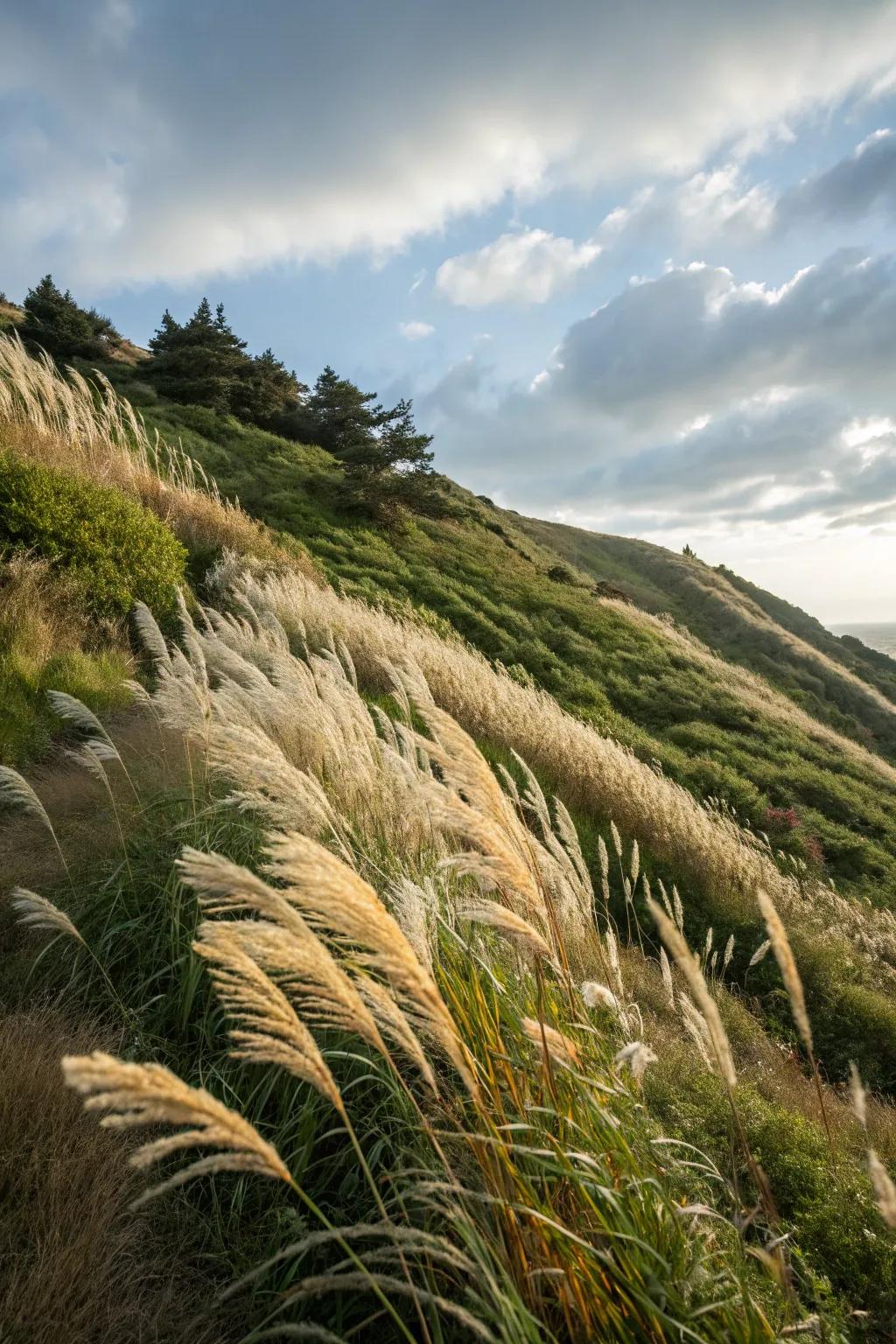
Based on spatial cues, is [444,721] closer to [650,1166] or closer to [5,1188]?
[650,1166]

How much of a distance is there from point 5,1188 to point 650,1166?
171 centimetres

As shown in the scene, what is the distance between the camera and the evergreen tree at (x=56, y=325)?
25.7 meters

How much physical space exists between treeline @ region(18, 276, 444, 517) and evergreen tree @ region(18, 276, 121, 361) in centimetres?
3

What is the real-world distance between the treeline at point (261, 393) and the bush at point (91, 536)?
1372cm

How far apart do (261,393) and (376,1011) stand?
30.5 meters

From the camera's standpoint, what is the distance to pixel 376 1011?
198 centimetres

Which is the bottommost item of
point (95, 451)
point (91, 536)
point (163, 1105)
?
point (163, 1105)

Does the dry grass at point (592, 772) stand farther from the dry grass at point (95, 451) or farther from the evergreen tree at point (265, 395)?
the evergreen tree at point (265, 395)

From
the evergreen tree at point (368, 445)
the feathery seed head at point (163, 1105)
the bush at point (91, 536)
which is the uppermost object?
the evergreen tree at point (368, 445)

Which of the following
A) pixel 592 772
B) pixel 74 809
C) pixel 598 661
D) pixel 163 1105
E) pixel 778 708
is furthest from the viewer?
pixel 778 708

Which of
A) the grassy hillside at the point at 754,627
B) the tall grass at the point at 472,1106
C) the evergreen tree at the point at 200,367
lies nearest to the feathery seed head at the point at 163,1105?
the tall grass at the point at 472,1106

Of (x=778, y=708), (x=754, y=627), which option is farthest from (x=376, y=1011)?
(x=754, y=627)

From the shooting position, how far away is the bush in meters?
6.67

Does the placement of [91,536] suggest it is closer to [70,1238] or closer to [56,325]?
[70,1238]
